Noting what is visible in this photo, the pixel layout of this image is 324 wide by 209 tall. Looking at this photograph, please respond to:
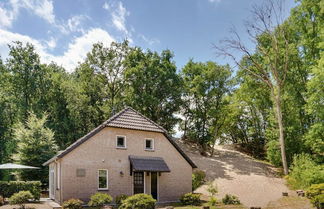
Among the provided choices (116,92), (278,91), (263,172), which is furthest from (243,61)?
(116,92)

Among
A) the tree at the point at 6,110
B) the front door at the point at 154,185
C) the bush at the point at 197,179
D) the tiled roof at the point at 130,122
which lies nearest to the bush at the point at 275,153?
the bush at the point at 197,179

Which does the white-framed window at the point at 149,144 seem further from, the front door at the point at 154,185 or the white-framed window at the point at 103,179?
the white-framed window at the point at 103,179

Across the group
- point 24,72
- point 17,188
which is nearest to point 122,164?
point 17,188

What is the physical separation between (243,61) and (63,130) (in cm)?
2358

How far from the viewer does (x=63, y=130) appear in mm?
37281

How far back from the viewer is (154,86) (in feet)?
117

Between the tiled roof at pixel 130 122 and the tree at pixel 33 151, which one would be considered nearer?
the tiled roof at pixel 130 122

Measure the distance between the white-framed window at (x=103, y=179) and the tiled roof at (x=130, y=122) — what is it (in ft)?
9.82

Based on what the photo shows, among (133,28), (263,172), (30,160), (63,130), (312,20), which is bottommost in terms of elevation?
(263,172)

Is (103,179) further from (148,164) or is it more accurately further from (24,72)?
(24,72)

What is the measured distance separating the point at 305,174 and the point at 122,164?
14.6m

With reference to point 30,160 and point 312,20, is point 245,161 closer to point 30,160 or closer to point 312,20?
point 312,20

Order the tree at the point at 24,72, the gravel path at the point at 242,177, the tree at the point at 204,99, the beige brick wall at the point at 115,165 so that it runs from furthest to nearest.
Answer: the tree at the point at 24,72
the tree at the point at 204,99
the gravel path at the point at 242,177
the beige brick wall at the point at 115,165

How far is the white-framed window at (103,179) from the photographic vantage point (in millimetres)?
18781
